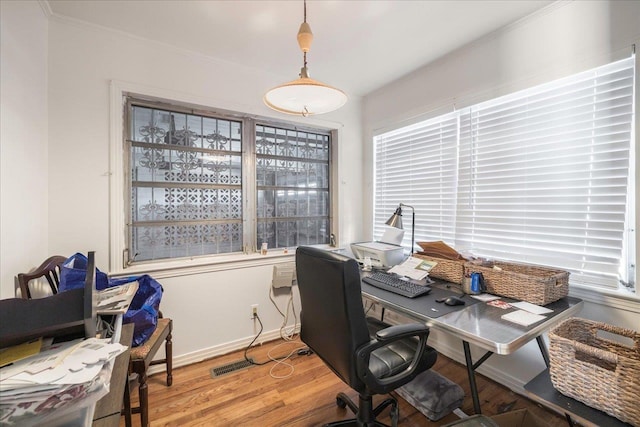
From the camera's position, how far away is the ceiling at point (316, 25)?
175cm

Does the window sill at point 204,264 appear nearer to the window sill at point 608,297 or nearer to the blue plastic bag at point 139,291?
the blue plastic bag at point 139,291

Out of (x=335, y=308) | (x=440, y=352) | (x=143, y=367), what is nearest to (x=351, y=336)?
(x=335, y=308)

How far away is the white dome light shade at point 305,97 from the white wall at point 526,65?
1.33 metres

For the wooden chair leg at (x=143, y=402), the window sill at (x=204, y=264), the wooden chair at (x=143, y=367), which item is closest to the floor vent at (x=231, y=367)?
the wooden chair at (x=143, y=367)

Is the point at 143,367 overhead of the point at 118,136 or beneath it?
beneath

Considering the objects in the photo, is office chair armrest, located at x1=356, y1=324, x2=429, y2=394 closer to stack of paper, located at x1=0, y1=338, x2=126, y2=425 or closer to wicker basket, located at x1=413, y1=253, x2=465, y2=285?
wicker basket, located at x1=413, y1=253, x2=465, y2=285

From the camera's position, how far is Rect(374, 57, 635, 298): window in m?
1.56

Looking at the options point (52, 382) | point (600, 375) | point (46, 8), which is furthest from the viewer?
point (46, 8)

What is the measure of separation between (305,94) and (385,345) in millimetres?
1343

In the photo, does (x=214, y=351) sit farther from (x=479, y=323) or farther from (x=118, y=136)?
(x=479, y=323)

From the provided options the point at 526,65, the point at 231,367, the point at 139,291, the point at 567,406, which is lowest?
the point at 231,367

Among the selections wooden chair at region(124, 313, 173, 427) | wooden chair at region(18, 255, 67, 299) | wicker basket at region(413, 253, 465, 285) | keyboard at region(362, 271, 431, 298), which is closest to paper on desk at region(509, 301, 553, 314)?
wicker basket at region(413, 253, 465, 285)

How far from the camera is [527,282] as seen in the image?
1566mm

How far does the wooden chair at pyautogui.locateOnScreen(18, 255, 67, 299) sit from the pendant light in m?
1.59
